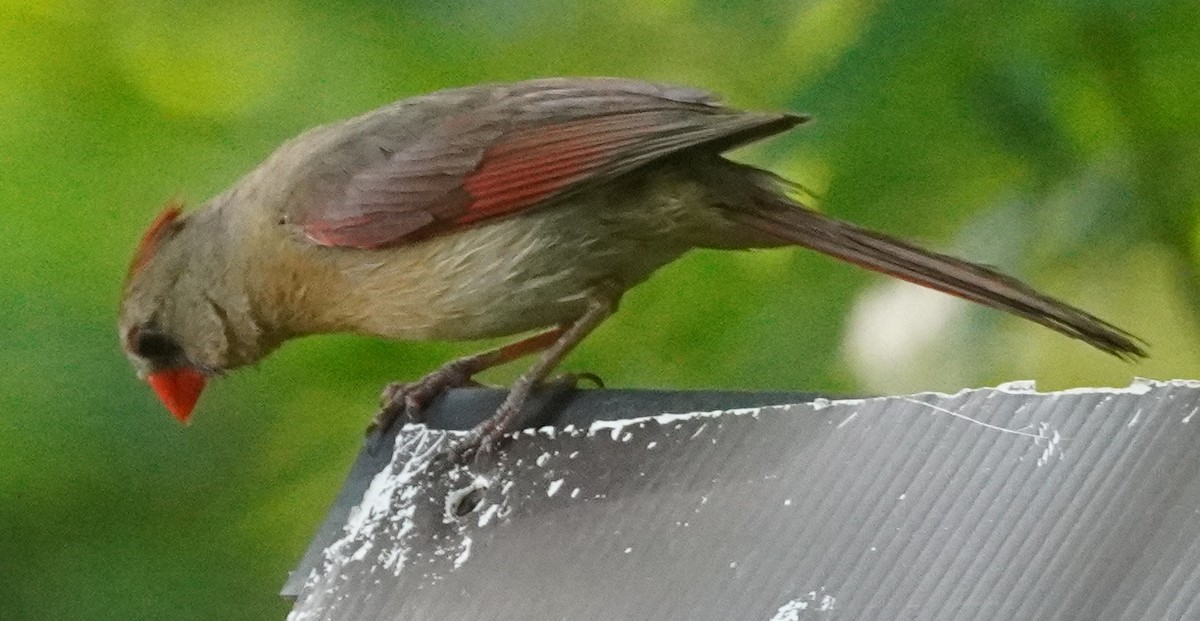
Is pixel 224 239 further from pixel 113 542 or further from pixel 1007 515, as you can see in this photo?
pixel 1007 515

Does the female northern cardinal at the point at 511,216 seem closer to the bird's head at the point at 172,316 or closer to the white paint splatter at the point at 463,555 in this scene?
the bird's head at the point at 172,316

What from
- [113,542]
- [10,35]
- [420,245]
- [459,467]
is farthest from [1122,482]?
[10,35]

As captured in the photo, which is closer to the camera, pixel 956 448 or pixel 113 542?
pixel 956 448

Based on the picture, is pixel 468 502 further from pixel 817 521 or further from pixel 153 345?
pixel 153 345

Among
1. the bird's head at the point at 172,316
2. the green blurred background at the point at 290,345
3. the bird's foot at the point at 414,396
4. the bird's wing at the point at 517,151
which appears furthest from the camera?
the green blurred background at the point at 290,345

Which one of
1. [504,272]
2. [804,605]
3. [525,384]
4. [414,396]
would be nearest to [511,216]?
[504,272]

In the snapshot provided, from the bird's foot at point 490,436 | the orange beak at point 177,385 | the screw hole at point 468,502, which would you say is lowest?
the screw hole at point 468,502

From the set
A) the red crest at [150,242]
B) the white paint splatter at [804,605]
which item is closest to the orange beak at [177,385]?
the red crest at [150,242]

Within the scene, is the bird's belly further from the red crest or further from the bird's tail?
the red crest
